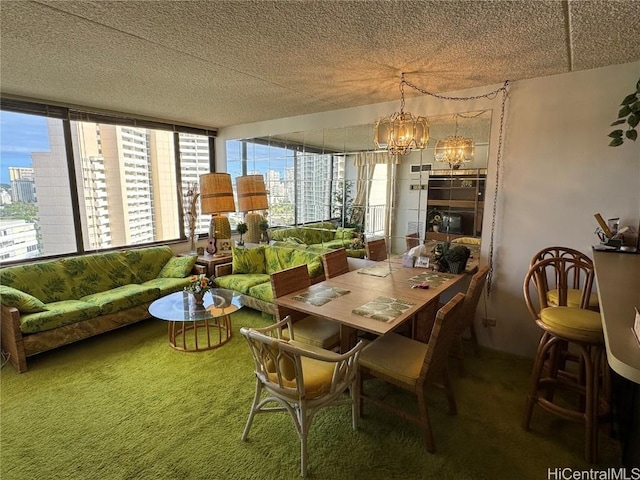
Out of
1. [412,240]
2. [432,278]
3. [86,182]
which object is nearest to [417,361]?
[432,278]

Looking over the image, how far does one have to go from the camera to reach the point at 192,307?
3.01 metres

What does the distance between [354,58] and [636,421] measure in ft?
8.40

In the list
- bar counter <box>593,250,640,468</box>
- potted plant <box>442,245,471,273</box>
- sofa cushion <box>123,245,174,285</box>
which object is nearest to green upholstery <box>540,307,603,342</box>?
bar counter <box>593,250,640,468</box>

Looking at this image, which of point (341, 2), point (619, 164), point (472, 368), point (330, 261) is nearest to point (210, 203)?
point (330, 261)

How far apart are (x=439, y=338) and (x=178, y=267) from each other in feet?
11.1

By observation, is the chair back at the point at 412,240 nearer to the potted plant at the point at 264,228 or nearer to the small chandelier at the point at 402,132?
the small chandelier at the point at 402,132

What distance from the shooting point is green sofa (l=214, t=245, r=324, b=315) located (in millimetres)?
3672

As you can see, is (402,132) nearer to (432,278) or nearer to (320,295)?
(432,278)

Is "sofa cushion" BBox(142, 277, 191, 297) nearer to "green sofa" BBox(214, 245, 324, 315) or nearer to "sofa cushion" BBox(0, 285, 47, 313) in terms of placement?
"green sofa" BBox(214, 245, 324, 315)

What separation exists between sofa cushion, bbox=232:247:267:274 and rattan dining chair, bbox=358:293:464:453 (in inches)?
95.4

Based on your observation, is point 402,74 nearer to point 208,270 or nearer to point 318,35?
point 318,35

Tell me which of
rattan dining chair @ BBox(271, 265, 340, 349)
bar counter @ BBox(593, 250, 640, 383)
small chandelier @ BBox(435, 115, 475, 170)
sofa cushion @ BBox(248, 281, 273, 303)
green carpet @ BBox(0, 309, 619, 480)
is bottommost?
green carpet @ BBox(0, 309, 619, 480)

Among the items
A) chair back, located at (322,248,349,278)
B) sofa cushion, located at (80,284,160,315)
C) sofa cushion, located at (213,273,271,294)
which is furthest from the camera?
sofa cushion, located at (213,273,271,294)

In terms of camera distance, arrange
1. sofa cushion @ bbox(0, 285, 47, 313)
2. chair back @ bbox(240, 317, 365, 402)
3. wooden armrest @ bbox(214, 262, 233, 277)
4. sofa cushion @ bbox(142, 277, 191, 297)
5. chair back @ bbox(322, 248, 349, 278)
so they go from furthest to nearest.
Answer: wooden armrest @ bbox(214, 262, 233, 277), sofa cushion @ bbox(142, 277, 191, 297), chair back @ bbox(322, 248, 349, 278), sofa cushion @ bbox(0, 285, 47, 313), chair back @ bbox(240, 317, 365, 402)
